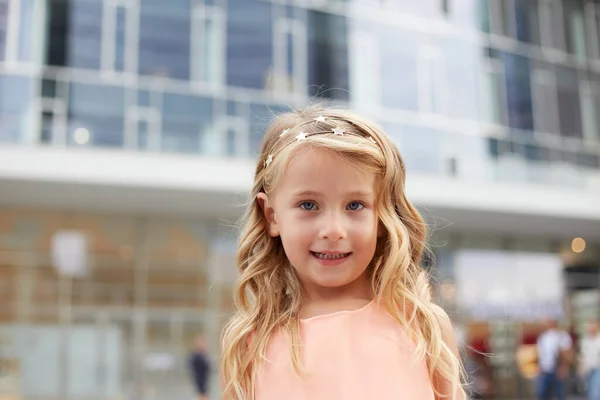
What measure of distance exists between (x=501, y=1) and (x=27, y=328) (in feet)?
44.0

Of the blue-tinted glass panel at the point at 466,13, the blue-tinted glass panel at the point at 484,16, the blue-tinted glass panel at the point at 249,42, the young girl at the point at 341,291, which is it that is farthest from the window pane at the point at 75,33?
the young girl at the point at 341,291

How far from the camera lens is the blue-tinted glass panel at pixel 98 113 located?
1358cm

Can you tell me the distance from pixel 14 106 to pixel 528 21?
1308cm

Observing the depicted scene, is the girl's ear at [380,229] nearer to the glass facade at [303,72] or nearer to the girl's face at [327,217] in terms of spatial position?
the girl's face at [327,217]

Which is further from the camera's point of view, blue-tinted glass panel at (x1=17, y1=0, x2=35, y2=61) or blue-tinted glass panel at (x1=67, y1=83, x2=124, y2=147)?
blue-tinted glass panel at (x1=17, y1=0, x2=35, y2=61)

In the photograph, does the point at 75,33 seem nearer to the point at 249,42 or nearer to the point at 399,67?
the point at 249,42

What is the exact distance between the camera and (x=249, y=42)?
639 inches

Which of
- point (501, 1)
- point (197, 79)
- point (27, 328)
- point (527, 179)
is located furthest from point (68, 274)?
point (501, 1)

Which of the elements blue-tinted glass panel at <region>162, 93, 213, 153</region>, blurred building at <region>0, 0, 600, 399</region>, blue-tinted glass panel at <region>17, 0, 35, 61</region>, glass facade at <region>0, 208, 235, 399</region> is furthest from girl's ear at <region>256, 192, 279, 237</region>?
glass facade at <region>0, 208, 235, 399</region>

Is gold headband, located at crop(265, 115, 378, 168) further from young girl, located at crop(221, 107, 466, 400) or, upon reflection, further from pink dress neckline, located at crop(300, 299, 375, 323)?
pink dress neckline, located at crop(300, 299, 375, 323)

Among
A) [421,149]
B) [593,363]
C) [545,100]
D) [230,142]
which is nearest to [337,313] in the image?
[593,363]

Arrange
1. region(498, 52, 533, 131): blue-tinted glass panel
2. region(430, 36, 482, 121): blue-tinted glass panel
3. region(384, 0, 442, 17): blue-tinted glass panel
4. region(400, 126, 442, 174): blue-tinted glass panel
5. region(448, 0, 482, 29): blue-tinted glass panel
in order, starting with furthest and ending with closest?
1. region(498, 52, 533, 131): blue-tinted glass panel
2. region(448, 0, 482, 29): blue-tinted glass panel
3. region(430, 36, 482, 121): blue-tinted glass panel
4. region(384, 0, 442, 17): blue-tinted glass panel
5. region(400, 126, 442, 174): blue-tinted glass panel

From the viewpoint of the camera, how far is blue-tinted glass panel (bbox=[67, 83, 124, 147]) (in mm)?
13578

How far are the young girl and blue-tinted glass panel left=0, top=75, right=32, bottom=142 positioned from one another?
12.3 metres
